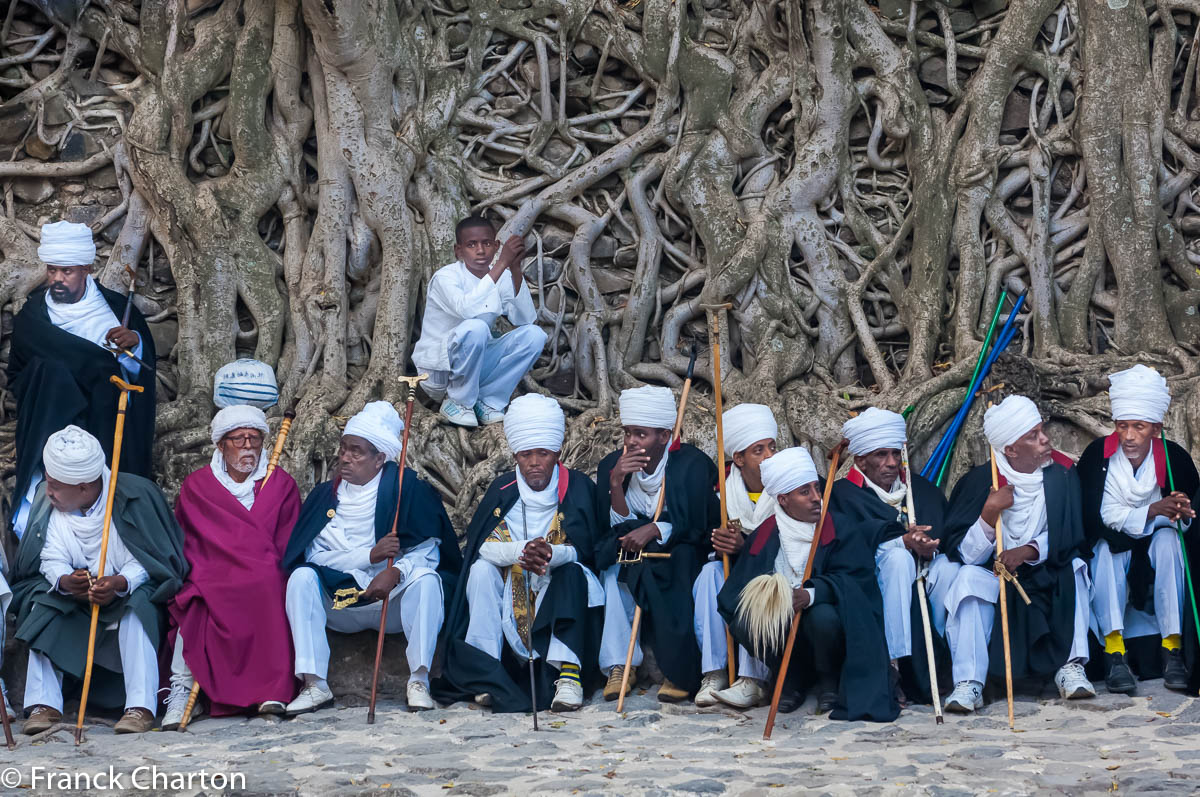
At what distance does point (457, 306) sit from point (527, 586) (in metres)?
1.96

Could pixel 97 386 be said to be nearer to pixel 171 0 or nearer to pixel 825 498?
pixel 171 0

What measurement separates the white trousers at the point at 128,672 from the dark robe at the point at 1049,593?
3244mm

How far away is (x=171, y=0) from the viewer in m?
8.80

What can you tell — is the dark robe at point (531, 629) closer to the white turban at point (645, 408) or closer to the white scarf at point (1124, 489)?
the white turban at point (645, 408)

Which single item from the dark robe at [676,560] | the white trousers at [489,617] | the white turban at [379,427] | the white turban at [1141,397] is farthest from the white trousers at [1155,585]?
the white turban at [379,427]

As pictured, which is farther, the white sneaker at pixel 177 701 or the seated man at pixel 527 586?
the seated man at pixel 527 586

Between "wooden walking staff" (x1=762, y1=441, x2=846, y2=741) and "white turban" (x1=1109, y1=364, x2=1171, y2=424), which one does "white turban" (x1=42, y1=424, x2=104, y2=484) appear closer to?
"wooden walking staff" (x1=762, y1=441, x2=846, y2=741)

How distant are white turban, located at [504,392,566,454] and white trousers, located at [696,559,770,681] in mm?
855

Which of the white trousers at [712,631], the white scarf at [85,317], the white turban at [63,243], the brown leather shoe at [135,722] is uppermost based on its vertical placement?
the white turban at [63,243]

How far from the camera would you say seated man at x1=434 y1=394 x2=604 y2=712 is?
6.50m

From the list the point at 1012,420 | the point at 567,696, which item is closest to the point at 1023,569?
the point at 1012,420

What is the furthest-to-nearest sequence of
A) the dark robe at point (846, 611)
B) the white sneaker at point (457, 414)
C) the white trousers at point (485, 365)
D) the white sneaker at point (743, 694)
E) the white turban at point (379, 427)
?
1. the white sneaker at point (457, 414)
2. the white trousers at point (485, 365)
3. the white turban at point (379, 427)
4. the white sneaker at point (743, 694)
5. the dark robe at point (846, 611)

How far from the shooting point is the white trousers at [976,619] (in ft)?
20.5

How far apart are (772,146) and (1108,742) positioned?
13.8ft
